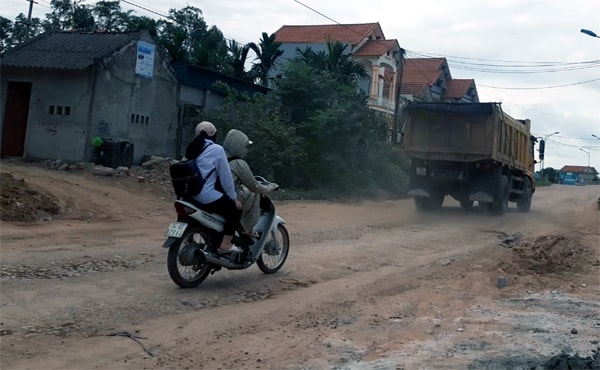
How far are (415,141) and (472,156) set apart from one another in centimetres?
165

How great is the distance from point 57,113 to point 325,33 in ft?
103

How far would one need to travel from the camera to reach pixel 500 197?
59.9ft

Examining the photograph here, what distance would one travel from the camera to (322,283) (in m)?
8.20

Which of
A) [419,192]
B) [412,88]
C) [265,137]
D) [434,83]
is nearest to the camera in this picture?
[419,192]

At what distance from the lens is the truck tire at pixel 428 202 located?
737 inches

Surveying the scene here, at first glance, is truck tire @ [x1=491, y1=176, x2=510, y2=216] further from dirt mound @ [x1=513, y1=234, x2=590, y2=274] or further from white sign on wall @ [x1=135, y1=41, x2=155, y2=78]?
white sign on wall @ [x1=135, y1=41, x2=155, y2=78]

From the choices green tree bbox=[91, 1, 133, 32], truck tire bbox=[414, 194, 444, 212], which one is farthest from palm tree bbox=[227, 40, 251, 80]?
truck tire bbox=[414, 194, 444, 212]

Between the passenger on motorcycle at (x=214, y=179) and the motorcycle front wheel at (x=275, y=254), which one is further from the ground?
the passenger on motorcycle at (x=214, y=179)

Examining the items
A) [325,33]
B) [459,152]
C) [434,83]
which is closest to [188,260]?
[459,152]

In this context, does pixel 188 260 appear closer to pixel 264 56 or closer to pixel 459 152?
pixel 459 152

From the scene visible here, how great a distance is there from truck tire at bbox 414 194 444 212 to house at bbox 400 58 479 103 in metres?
31.4

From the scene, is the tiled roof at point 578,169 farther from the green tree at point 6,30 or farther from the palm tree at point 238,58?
the green tree at point 6,30

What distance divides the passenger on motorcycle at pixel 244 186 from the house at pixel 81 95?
457 inches

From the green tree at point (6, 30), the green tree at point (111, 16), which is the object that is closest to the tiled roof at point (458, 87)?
the green tree at point (111, 16)
